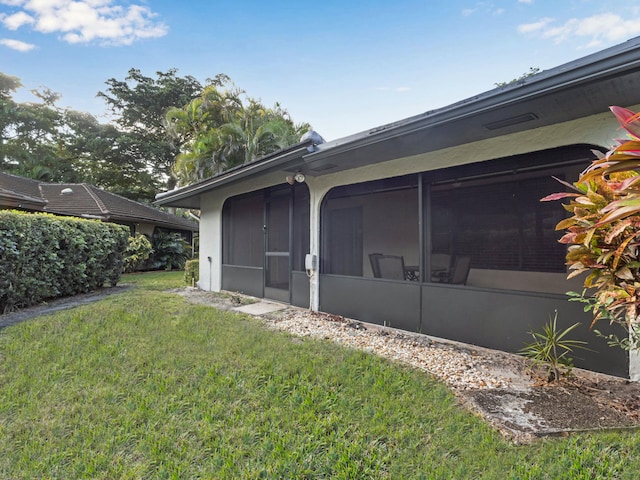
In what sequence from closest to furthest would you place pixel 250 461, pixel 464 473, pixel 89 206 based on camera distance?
pixel 464 473 → pixel 250 461 → pixel 89 206

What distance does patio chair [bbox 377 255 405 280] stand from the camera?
6.10 m

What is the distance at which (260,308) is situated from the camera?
651 cm

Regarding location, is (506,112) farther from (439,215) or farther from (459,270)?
(439,215)

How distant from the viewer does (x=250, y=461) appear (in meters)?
1.97

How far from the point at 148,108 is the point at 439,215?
2369 centimetres

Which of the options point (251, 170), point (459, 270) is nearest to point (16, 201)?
point (251, 170)

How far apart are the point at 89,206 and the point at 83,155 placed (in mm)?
10789

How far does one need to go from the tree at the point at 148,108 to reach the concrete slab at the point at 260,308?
18.8 metres

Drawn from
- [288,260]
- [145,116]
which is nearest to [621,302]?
[288,260]

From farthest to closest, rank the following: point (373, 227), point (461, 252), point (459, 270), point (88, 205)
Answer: point (88, 205) → point (373, 227) → point (461, 252) → point (459, 270)

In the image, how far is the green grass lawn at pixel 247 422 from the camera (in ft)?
6.25

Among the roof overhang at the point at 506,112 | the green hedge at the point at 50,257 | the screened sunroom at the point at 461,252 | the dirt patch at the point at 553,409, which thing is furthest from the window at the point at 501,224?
the green hedge at the point at 50,257

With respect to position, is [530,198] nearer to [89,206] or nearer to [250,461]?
[250,461]

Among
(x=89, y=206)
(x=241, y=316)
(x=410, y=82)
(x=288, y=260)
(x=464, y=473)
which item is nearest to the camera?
(x=464, y=473)
